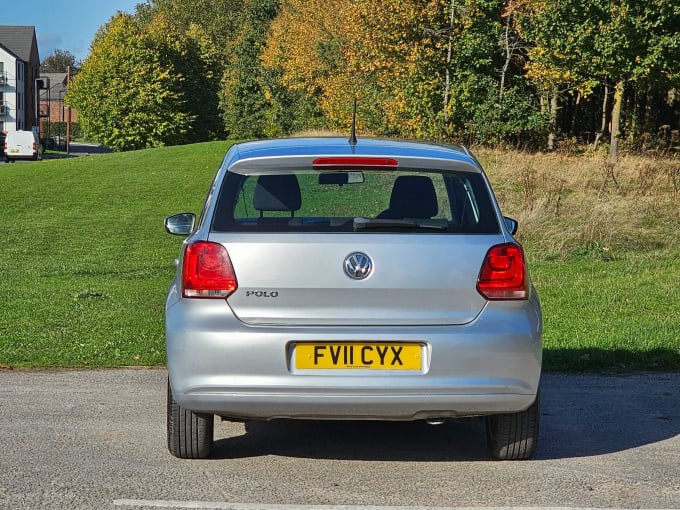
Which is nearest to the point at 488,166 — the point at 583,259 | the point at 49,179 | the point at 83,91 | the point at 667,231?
the point at 667,231

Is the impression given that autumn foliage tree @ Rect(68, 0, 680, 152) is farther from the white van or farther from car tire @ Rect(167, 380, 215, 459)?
the white van

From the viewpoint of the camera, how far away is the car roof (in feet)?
19.1

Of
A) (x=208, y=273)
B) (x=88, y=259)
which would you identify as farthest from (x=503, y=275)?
(x=88, y=259)

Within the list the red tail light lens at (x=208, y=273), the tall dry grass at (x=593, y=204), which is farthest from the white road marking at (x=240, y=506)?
the tall dry grass at (x=593, y=204)

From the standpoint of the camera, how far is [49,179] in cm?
4431

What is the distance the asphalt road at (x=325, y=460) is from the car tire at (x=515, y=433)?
0.21 feet

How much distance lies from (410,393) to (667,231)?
1429 centimetres

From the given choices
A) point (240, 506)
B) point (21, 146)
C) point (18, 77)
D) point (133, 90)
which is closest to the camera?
point (240, 506)

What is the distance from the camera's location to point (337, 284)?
17.9 feet

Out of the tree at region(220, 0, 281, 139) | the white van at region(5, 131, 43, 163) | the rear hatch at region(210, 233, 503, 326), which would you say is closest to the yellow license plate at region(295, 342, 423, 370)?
the rear hatch at region(210, 233, 503, 326)

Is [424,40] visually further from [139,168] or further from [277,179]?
[277,179]

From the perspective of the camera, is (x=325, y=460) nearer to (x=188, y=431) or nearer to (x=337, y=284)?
(x=188, y=431)

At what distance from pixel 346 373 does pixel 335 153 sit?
3.99 feet

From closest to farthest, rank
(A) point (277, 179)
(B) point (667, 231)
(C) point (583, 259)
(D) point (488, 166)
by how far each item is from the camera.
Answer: (A) point (277, 179), (C) point (583, 259), (B) point (667, 231), (D) point (488, 166)
